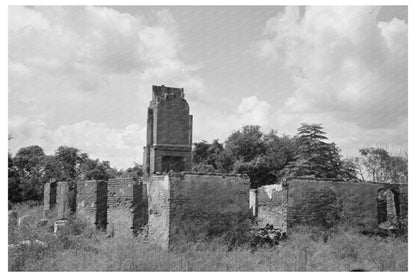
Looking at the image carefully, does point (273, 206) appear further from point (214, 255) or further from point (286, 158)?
point (286, 158)

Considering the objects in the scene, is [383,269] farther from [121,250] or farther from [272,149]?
[272,149]

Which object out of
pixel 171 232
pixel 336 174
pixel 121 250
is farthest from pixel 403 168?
pixel 121 250

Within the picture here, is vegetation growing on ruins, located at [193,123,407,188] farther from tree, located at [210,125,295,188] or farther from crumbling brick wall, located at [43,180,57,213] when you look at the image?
crumbling brick wall, located at [43,180,57,213]

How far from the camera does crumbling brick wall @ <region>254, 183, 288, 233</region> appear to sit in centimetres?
1135

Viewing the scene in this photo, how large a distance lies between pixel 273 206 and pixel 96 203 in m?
5.40

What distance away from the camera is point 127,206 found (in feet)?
37.5

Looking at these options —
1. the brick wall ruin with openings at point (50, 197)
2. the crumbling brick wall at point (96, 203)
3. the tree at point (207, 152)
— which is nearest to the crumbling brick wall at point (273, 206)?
the crumbling brick wall at point (96, 203)

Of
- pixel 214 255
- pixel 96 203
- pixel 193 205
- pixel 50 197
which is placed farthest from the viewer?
pixel 50 197

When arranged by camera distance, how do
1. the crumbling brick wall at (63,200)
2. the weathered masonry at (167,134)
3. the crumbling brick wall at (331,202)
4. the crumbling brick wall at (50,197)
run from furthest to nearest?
1. the weathered masonry at (167,134)
2. the crumbling brick wall at (50,197)
3. the crumbling brick wall at (63,200)
4. the crumbling brick wall at (331,202)

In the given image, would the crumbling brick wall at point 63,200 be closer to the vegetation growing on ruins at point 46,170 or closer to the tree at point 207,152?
the vegetation growing on ruins at point 46,170

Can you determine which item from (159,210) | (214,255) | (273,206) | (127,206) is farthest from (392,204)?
(127,206)

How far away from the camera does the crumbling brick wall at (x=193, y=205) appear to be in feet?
32.6

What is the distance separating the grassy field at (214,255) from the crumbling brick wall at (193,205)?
367mm

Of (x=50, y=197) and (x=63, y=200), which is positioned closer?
(x=63, y=200)
